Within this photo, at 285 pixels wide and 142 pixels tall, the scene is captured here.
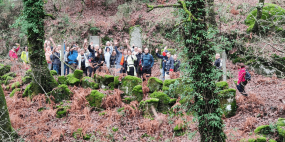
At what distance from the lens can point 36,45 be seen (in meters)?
9.85

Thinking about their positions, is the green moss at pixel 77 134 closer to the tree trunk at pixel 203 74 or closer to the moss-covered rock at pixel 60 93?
the moss-covered rock at pixel 60 93

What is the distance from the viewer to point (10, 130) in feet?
24.5

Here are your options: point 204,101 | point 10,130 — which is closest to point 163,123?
point 204,101

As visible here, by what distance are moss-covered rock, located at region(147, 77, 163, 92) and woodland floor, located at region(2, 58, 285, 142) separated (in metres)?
1.09

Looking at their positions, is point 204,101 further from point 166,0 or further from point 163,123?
point 166,0

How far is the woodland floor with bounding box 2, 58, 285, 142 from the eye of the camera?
8.17 meters

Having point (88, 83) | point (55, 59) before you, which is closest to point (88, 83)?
point (88, 83)

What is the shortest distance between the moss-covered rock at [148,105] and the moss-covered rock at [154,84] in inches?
34.4

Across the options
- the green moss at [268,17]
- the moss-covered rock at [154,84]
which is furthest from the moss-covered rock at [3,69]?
the green moss at [268,17]

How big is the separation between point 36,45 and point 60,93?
248 cm

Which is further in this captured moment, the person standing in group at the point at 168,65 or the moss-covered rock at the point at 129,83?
the person standing in group at the point at 168,65

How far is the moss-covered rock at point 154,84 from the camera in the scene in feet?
31.7

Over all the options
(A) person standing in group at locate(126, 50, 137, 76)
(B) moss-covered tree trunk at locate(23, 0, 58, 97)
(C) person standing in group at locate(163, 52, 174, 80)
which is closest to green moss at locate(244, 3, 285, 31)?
(C) person standing in group at locate(163, 52, 174, 80)

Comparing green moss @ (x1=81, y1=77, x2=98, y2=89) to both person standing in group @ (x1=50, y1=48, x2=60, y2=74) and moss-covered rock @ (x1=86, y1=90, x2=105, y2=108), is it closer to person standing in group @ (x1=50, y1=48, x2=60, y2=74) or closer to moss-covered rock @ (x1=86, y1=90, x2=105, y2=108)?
moss-covered rock @ (x1=86, y1=90, x2=105, y2=108)
